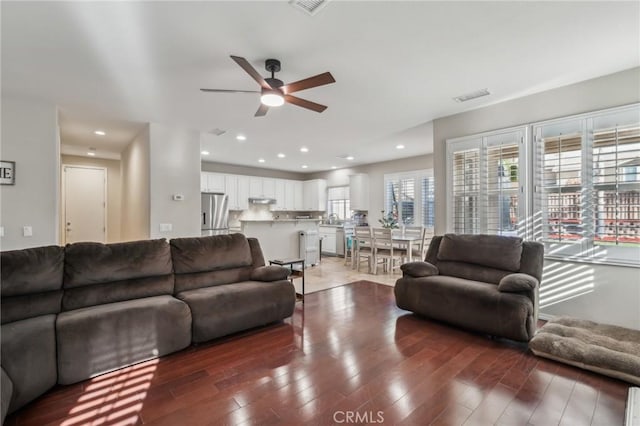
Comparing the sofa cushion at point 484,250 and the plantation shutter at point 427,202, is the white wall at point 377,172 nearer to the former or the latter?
the plantation shutter at point 427,202

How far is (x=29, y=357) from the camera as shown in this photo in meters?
1.90

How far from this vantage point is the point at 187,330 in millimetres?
2625

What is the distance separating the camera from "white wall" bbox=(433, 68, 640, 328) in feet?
9.72

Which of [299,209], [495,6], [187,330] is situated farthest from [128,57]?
[299,209]

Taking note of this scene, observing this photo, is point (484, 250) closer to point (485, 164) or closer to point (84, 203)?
point (485, 164)

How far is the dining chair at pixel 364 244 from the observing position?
626 centimetres

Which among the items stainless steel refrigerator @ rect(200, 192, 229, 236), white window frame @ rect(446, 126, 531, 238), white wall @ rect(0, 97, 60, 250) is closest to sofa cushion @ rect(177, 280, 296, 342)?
white wall @ rect(0, 97, 60, 250)

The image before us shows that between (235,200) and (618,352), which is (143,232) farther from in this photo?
(618,352)

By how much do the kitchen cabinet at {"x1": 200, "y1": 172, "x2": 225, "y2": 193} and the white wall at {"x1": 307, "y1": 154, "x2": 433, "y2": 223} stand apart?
3321 mm

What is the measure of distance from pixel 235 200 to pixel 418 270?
19.3 ft

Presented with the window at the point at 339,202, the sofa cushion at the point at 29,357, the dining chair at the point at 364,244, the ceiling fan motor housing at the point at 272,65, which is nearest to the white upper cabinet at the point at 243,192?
the window at the point at 339,202

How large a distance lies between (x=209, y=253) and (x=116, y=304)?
95 centimetres

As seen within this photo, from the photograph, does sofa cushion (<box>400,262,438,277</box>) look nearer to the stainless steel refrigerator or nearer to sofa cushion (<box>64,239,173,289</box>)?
sofa cushion (<box>64,239,173,289</box>)

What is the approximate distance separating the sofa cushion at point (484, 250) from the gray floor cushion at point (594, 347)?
2.31 ft
